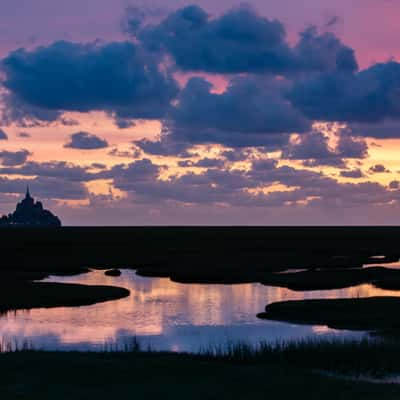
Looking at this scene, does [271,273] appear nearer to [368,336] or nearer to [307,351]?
[368,336]

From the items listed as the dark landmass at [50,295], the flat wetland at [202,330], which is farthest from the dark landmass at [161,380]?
the dark landmass at [50,295]

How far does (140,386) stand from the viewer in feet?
73.7

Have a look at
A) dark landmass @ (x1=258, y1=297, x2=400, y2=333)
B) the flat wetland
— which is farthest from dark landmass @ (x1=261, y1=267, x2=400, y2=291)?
dark landmass @ (x1=258, y1=297, x2=400, y2=333)

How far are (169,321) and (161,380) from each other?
2158 cm

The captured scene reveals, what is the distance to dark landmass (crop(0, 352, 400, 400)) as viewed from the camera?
70.6ft

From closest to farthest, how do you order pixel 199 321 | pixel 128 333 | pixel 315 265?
pixel 128 333 < pixel 199 321 < pixel 315 265

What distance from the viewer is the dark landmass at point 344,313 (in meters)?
41.2

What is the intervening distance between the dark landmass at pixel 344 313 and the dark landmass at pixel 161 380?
15.4 metres

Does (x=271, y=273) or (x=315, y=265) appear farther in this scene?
(x=315, y=265)

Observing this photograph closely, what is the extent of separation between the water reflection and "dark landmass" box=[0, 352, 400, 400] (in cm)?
871

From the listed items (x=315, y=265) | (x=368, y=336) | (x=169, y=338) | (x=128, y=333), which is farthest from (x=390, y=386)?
(x=315, y=265)

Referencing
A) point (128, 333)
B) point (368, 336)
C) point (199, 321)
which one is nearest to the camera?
point (368, 336)

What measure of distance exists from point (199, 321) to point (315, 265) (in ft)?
160

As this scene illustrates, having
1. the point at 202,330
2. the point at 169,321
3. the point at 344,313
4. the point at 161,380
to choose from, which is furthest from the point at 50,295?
the point at 161,380
